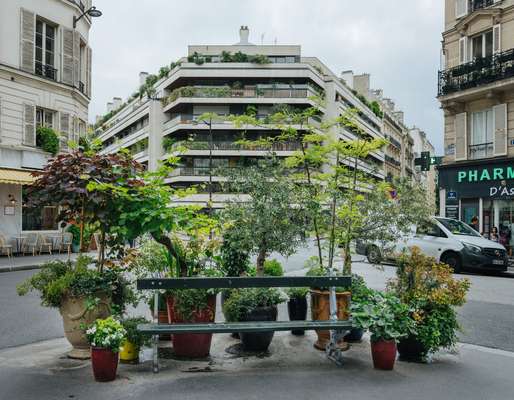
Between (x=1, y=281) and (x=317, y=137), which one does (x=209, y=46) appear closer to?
(x=1, y=281)

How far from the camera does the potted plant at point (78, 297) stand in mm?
5695

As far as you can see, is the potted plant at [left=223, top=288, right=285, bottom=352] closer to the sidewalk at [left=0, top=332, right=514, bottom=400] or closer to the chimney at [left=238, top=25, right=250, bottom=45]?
the sidewalk at [left=0, top=332, right=514, bottom=400]

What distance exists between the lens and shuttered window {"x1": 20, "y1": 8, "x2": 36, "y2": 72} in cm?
2130

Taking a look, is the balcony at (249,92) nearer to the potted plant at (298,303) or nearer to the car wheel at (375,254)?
the car wheel at (375,254)

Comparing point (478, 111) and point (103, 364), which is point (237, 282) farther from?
point (478, 111)

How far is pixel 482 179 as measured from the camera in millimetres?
23656

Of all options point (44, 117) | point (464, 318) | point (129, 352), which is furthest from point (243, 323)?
point (44, 117)

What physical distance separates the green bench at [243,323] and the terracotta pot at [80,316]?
2.48 ft

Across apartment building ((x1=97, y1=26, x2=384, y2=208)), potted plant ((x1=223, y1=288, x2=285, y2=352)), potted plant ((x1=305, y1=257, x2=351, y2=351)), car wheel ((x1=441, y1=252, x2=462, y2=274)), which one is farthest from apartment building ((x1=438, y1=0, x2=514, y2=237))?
apartment building ((x1=97, y1=26, x2=384, y2=208))

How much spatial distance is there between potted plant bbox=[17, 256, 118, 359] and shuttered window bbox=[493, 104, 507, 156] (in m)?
21.7

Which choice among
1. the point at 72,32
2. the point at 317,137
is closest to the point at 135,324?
the point at 317,137

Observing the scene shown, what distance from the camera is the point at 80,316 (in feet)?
18.7

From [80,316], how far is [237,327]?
6.09 feet

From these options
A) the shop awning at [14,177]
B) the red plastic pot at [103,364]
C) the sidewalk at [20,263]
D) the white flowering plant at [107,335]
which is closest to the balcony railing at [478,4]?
the sidewalk at [20,263]
